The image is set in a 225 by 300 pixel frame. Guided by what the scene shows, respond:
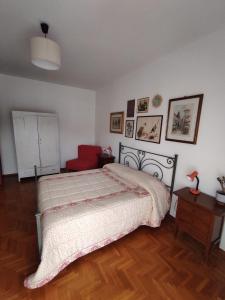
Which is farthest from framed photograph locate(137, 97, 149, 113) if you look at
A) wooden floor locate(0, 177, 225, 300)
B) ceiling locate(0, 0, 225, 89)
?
wooden floor locate(0, 177, 225, 300)

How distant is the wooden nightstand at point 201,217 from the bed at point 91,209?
0.30 meters

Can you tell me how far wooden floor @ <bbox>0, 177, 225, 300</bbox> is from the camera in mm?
1346

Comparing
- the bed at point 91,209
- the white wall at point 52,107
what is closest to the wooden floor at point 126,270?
the bed at point 91,209

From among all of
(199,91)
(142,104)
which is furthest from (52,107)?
(199,91)

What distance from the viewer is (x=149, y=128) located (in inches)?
106

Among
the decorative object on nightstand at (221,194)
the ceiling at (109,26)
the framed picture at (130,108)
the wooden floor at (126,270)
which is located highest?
the ceiling at (109,26)

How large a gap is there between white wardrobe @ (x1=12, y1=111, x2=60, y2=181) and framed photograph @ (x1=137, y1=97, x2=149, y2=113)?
2.27 m

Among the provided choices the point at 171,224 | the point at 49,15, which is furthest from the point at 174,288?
the point at 49,15

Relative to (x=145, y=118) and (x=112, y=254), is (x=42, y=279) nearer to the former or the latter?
(x=112, y=254)

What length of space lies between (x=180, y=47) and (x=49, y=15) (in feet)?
5.69

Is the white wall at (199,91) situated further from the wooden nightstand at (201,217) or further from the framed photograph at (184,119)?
the wooden nightstand at (201,217)

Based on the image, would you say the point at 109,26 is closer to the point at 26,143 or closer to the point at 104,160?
the point at 104,160

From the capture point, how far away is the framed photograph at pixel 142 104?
2738 millimetres

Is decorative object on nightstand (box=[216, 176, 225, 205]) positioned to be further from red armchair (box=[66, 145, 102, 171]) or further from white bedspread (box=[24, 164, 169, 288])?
red armchair (box=[66, 145, 102, 171])
